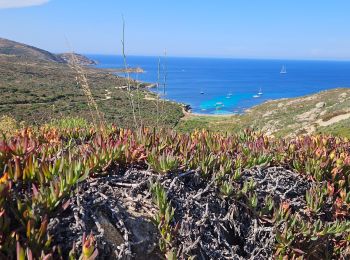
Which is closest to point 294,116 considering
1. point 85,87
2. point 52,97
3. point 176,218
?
point 52,97

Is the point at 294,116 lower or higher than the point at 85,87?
lower

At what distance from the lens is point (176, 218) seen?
2.91 metres

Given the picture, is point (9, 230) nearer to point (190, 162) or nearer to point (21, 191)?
point (21, 191)

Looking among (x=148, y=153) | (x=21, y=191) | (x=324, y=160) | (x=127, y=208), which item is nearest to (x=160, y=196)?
(x=127, y=208)

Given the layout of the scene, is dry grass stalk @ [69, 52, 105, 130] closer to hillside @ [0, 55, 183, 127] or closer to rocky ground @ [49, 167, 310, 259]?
rocky ground @ [49, 167, 310, 259]

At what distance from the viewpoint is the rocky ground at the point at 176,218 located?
96.4 inches

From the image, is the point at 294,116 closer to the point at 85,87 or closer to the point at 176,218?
the point at 85,87

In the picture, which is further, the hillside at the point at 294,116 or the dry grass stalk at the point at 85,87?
the hillside at the point at 294,116

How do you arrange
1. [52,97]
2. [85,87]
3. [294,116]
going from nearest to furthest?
[85,87]
[294,116]
[52,97]

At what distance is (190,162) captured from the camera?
345 cm

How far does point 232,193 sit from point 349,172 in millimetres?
1481

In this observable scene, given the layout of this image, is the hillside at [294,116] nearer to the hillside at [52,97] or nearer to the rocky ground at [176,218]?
the hillside at [52,97]

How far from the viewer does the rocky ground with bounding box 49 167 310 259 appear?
8.04ft

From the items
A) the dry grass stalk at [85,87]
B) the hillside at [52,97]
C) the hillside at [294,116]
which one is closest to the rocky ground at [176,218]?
the dry grass stalk at [85,87]
